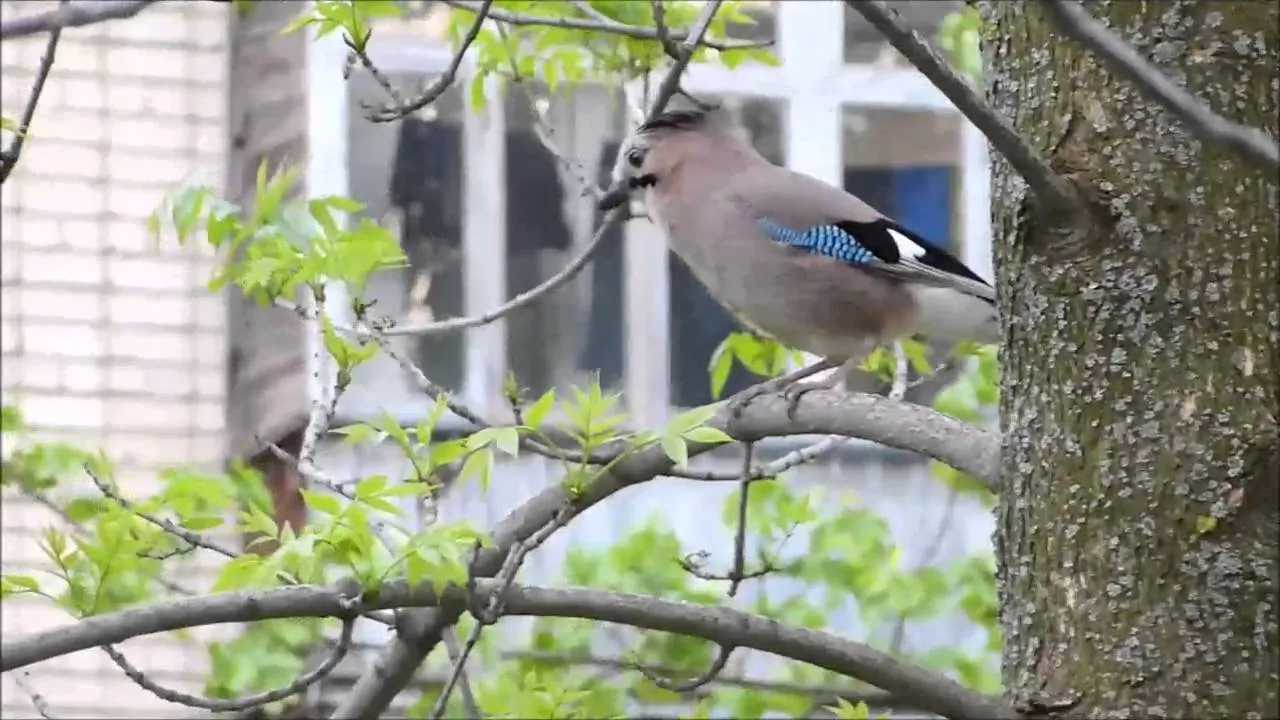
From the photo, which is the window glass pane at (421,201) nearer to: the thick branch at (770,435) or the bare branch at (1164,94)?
the thick branch at (770,435)

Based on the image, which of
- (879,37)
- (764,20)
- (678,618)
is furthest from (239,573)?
(879,37)

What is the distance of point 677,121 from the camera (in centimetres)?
252

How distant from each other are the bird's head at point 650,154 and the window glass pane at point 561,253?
1.63 meters

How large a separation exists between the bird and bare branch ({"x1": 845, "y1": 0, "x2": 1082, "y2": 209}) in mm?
1176

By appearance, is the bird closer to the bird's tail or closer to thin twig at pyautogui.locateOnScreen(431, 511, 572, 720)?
the bird's tail

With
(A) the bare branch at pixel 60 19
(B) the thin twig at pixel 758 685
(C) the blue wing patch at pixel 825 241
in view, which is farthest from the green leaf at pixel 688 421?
(B) the thin twig at pixel 758 685

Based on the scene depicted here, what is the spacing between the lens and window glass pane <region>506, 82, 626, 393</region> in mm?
4277

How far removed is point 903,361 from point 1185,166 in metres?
1.14

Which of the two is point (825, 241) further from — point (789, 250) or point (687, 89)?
point (687, 89)

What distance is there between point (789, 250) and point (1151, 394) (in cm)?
130

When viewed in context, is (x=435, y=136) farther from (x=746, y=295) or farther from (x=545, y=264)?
(x=746, y=295)

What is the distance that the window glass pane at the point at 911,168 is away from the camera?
15.0ft

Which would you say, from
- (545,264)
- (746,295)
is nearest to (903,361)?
(746,295)

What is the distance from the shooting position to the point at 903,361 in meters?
2.50
